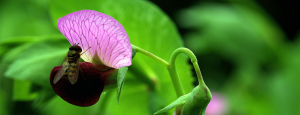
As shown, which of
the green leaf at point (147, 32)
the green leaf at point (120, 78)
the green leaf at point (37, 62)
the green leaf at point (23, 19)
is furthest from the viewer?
the green leaf at point (23, 19)

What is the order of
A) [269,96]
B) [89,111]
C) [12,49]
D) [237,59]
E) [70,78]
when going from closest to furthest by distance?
[70,78]
[12,49]
[89,111]
[269,96]
[237,59]

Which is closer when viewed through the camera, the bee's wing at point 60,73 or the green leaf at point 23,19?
the bee's wing at point 60,73

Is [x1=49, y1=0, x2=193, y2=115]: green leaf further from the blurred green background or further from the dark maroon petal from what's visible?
the dark maroon petal

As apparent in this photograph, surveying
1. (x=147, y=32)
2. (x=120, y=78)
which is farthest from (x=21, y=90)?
(x=120, y=78)

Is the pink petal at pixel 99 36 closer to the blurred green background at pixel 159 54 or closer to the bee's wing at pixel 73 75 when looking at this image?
the bee's wing at pixel 73 75

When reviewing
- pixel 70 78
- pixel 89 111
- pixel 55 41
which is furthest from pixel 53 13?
pixel 89 111

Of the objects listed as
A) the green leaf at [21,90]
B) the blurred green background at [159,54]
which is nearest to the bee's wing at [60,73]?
the blurred green background at [159,54]

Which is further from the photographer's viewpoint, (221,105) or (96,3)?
(221,105)

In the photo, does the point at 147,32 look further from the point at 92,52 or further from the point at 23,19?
the point at 23,19

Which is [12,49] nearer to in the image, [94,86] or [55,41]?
[55,41]
